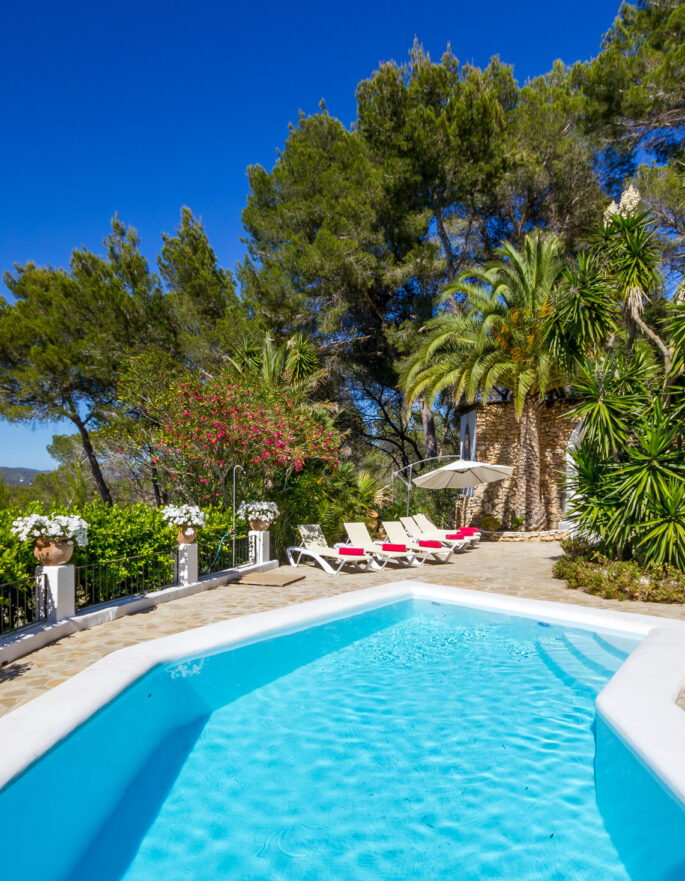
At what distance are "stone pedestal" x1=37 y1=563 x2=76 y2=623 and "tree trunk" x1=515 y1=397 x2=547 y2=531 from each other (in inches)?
568

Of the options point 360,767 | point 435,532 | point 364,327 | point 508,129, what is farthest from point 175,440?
point 508,129

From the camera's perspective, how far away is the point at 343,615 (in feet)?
26.3

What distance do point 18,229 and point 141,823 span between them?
23965 millimetres

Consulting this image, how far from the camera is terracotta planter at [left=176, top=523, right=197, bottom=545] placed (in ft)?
30.1

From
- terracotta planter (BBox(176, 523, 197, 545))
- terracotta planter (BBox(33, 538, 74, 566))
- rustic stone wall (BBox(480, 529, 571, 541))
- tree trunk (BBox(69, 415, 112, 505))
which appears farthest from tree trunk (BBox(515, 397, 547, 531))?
tree trunk (BBox(69, 415, 112, 505))

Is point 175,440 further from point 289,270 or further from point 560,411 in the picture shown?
point 560,411

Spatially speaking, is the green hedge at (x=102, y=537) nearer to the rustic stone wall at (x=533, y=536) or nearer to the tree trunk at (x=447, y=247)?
the rustic stone wall at (x=533, y=536)

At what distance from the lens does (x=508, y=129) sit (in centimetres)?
2016

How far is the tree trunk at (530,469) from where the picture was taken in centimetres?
1772

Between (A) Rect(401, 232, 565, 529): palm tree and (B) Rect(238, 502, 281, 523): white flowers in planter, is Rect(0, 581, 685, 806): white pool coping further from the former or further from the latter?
(A) Rect(401, 232, 565, 529): palm tree

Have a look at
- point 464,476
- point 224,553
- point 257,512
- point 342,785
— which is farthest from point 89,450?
point 342,785

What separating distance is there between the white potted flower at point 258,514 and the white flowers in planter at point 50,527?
5.10 metres

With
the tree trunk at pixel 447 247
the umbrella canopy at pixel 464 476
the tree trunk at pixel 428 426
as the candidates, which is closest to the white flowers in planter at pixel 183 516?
the umbrella canopy at pixel 464 476

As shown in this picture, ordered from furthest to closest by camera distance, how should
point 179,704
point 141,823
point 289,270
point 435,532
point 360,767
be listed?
point 289,270, point 435,532, point 179,704, point 360,767, point 141,823
